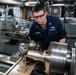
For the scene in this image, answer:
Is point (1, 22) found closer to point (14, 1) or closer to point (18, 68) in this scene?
→ point (14, 1)

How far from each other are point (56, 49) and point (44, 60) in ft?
0.31

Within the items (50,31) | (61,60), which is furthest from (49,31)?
(61,60)

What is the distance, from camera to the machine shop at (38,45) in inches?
25.6

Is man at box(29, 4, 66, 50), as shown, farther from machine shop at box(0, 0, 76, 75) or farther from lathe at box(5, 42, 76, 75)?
lathe at box(5, 42, 76, 75)

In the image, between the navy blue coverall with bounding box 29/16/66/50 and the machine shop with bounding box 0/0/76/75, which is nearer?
the machine shop with bounding box 0/0/76/75

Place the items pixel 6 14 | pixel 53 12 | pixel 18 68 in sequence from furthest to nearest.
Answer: pixel 53 12, pixel 6 14, pixel 18 68

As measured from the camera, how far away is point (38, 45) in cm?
105

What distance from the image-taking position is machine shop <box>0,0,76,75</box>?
0.65 m

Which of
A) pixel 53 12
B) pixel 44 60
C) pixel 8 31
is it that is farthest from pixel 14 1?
pixel 53 12

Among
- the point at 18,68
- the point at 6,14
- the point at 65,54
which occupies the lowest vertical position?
the point at 18,68

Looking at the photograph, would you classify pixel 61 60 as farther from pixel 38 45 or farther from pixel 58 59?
pixel 38 45

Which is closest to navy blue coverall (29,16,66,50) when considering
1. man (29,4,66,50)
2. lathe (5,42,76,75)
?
man (29,4,66,50)

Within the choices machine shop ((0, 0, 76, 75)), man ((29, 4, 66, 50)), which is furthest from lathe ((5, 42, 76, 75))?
man ((29, 4, 66, 50))

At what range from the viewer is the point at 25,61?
83 centimetres
